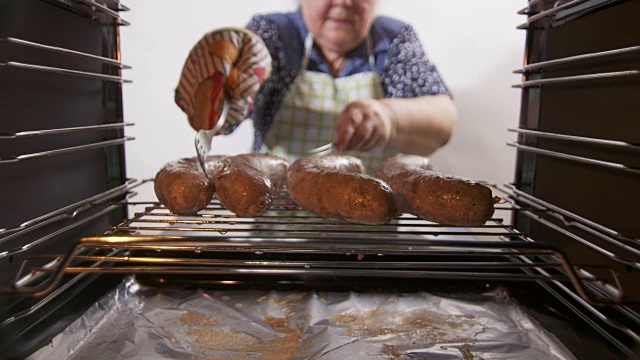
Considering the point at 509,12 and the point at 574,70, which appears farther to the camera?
the point at 509,12

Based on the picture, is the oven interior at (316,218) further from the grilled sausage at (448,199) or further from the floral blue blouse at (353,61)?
the floral blue blouse at (353,61)

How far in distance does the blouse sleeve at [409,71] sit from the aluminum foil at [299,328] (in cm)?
103

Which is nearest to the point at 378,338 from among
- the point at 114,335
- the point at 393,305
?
the point at 393,305

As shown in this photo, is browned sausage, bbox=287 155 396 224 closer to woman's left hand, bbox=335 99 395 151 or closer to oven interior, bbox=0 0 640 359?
oven interior, bbox=0 0 640 359

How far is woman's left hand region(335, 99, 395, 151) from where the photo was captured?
2051 millimetres

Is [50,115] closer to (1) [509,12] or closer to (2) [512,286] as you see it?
(2) [512,286]

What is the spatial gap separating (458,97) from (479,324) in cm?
110

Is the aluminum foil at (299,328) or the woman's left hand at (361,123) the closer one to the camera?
the aluminum foil at (299,328)

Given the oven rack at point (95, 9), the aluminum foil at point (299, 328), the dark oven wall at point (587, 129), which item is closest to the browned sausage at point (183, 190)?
the aluminum foil at point (299, 328)

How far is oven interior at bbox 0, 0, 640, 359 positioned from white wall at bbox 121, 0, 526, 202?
52 centimetres

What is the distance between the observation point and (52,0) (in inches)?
40.6

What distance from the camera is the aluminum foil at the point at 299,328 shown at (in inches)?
38.7

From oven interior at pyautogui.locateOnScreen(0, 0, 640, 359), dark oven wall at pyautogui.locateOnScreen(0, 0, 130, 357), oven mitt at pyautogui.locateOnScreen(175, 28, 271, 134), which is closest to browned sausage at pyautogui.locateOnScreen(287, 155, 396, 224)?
oven interior at pyautogui.locateOnScreen(0, 0, 640, 359)

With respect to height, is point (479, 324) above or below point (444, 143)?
below
